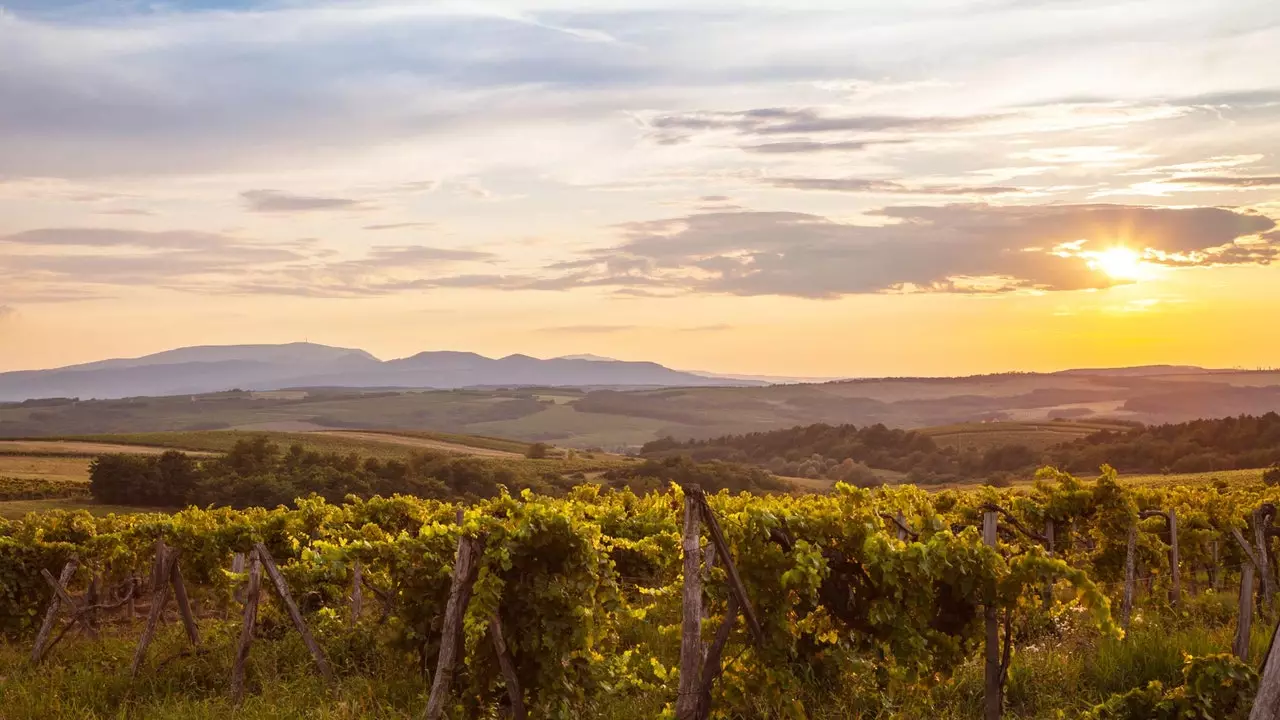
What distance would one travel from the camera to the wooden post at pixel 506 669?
33.4ft

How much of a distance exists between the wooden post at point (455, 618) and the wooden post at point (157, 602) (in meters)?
5.31

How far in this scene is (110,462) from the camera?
6406 cm

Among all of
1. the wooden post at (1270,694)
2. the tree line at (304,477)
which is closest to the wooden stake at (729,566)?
the wooden post at (1270,694)

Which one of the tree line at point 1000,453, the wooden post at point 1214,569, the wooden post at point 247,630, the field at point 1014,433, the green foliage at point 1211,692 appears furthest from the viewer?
the field at point 1014,433

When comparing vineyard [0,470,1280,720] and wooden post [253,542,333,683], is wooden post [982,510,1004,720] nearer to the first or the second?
vineyard [0,470,1280,720]

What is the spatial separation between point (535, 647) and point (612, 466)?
9048 cm

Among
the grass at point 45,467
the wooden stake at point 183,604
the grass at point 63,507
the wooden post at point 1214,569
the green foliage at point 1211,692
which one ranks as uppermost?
the green foliage at point 1211,692

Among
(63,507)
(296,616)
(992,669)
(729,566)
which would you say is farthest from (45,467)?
(992,669)

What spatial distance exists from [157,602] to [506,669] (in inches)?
250

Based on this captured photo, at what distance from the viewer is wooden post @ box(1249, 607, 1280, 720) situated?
6863 mm

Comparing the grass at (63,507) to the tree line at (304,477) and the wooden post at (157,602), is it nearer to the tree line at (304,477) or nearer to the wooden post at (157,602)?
the tree line at (304,477)

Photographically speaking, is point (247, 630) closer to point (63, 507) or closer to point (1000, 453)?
point (63, 507)

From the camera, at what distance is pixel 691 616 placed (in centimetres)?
899

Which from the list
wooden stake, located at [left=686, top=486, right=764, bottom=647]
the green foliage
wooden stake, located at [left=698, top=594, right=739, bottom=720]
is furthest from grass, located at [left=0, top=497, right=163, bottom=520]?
the green foliage
